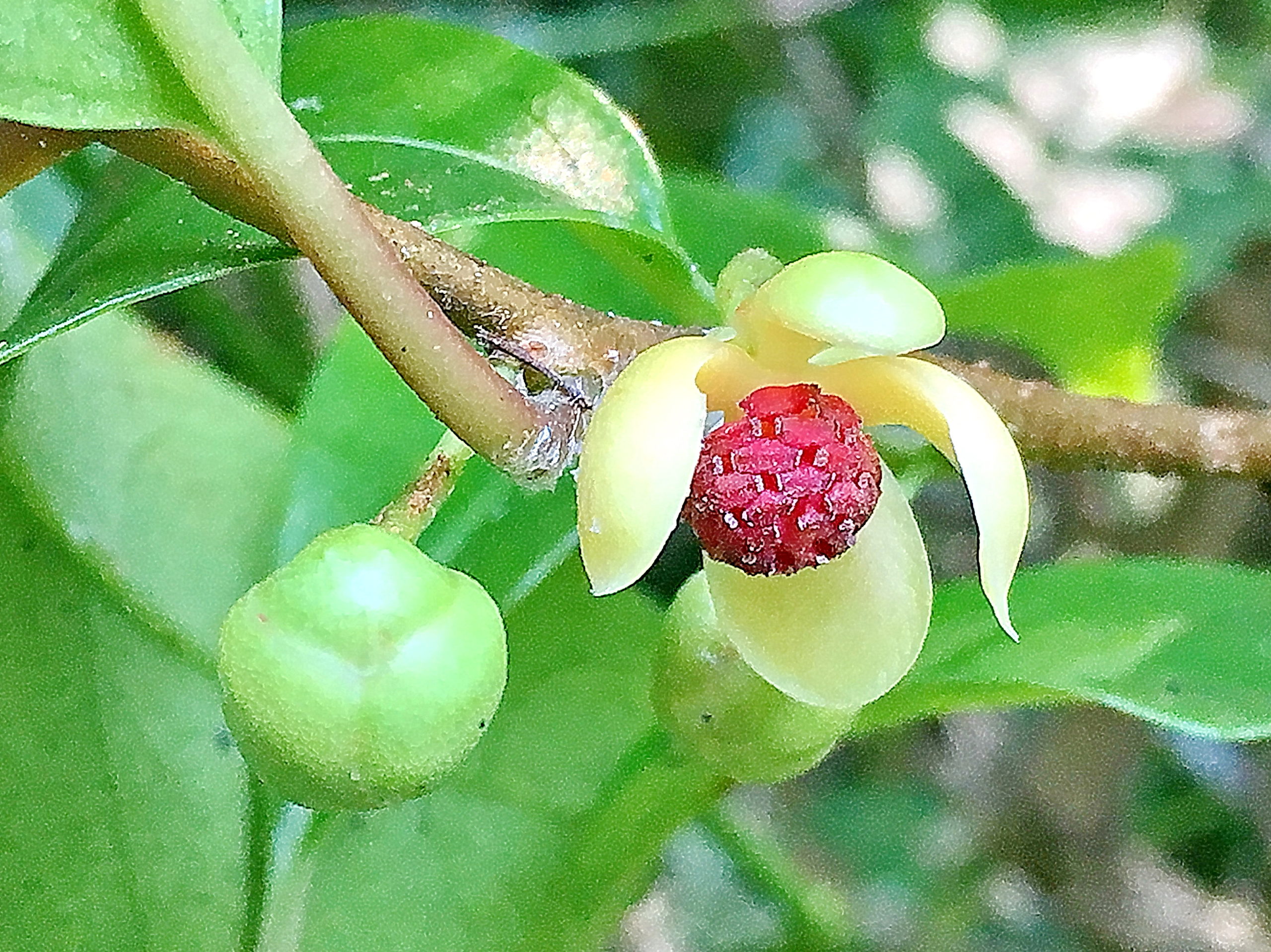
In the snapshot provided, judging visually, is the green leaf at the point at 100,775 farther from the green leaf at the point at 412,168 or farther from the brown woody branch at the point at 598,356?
the brown woody branch at the point at 598,356

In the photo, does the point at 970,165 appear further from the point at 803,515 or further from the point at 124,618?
the point at 803,515

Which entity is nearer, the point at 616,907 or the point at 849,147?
the point at 616,907

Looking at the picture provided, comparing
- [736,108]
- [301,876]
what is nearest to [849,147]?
[736,108]

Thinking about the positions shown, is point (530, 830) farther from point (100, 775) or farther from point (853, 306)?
point (853, 306)

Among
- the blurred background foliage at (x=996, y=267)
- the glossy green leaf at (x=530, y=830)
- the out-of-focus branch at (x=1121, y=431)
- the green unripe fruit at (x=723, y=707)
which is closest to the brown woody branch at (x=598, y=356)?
the out-of-focus branch at (x=1121, y=431)

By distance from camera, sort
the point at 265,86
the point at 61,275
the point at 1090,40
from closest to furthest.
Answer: the point at 265,86
the point at 61,275
the point at 1090,40

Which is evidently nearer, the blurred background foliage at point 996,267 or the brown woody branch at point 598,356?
the brown woody branch at point 598,356

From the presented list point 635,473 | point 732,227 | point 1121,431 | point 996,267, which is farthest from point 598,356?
point 996,267
